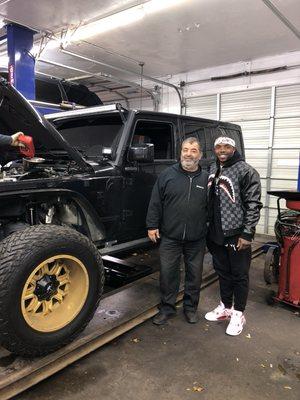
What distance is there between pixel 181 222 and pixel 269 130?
5.36m

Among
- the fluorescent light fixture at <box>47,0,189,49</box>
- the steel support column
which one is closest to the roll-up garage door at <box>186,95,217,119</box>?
the fluorescent light fixture at <box>47,0,189,49</box>

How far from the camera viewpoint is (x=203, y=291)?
393 centimetres

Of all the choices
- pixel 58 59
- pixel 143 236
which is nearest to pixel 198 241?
pixel 143 236

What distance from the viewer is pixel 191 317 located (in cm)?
317

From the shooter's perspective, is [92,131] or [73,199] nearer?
[73,199]

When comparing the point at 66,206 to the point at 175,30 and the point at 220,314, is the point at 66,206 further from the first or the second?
the point at 175,30

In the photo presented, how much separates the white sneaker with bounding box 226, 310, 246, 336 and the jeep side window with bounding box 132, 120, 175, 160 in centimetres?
189

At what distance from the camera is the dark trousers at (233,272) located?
3.00 meters

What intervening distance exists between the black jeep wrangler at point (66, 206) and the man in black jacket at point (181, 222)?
1.43ft

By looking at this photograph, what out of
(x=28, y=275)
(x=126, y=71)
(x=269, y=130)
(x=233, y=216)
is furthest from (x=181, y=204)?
(x=126, y=71)

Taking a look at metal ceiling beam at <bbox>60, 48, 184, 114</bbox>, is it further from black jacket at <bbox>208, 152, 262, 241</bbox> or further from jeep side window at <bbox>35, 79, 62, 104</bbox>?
black jacket at <bbox>208, 152, 262, 241</bbox>

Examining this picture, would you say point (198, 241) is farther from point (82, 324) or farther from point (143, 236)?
point (82, 324)

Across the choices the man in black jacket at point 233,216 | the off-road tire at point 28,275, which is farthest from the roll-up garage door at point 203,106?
the off-road tire at point 28,275

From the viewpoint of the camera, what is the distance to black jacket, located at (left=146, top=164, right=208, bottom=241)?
9.86 ft
